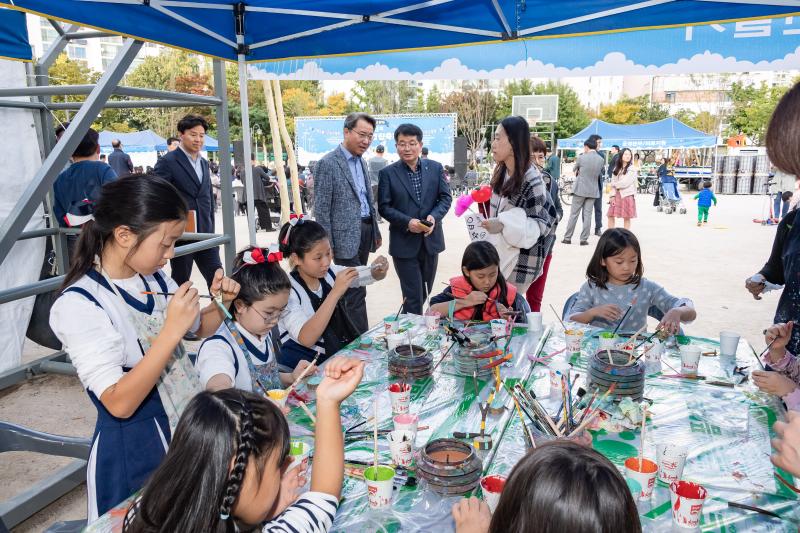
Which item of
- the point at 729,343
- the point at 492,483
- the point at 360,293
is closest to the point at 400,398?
the point at 492,483

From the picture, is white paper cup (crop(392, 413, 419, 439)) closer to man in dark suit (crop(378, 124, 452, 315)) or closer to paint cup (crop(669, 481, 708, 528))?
paint cup (crop(669, 481, 708, 528))

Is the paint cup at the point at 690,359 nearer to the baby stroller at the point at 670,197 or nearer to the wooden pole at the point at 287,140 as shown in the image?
the wooden pole at the point at 287,140

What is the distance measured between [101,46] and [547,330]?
3045 inches

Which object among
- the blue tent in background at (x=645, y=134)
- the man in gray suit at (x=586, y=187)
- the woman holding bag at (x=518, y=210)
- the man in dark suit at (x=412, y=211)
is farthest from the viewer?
the blue tent in background at (x=645, y=134)

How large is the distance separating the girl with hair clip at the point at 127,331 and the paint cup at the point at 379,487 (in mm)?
678

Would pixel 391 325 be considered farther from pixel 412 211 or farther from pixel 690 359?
pixel 412 211

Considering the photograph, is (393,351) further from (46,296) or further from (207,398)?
(46,296)

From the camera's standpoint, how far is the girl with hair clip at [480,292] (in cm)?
305

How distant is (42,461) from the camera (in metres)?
3.20

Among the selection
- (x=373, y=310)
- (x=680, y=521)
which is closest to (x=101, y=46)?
(x=373, y=310)

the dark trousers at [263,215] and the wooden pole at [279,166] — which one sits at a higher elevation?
the wooden pole at [279,166]

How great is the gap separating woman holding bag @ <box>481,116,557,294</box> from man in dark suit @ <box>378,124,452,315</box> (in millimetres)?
766

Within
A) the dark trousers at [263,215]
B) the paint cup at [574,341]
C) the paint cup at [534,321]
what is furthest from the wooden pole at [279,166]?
the paint cup at [574,341]

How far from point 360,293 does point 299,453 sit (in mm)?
2091
